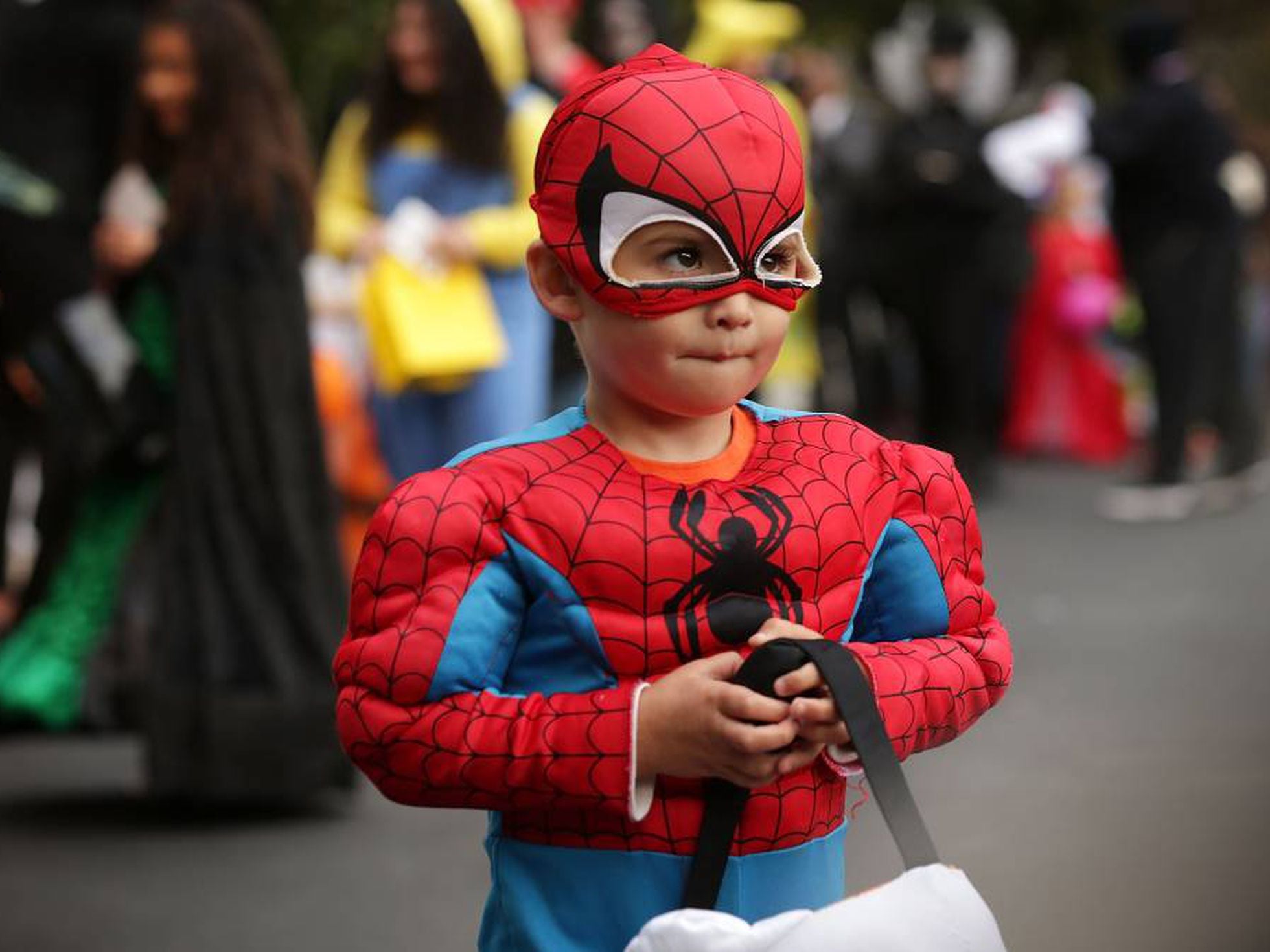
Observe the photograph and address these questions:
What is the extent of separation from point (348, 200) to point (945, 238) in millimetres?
5529

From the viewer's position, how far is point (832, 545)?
7.89ft

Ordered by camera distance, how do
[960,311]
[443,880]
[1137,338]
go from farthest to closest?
[1137,338] → [960,311] → [443,880]

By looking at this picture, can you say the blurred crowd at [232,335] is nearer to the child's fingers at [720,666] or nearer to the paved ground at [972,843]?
the paved ground at [972,843]

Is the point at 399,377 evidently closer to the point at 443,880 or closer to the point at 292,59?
the point at 443,880

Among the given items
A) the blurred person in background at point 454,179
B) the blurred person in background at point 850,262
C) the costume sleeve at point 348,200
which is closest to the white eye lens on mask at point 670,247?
the blurred person in background at point 454,179

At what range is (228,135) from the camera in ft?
18.4

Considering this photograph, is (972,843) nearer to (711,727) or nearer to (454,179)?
(454,179)

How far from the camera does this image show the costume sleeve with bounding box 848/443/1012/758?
2393 mm

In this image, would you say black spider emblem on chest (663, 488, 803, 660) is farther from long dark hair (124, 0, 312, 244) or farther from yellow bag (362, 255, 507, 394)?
yellow bag (362, 255, 507, 394)

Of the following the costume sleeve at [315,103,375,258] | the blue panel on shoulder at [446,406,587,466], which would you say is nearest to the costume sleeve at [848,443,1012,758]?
the blue panel on shoulder at [446,406,587,466]

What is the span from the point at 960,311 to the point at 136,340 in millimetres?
6811

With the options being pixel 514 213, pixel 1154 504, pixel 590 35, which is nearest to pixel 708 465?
pixel 514 213

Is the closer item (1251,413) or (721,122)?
(721,122)

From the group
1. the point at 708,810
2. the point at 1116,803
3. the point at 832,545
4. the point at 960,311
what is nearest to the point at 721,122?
the point at 832,545
